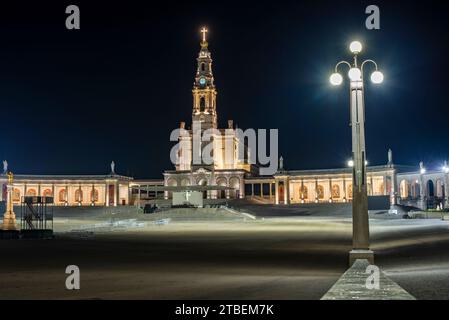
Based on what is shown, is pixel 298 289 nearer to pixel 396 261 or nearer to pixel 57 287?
pixel 57 287

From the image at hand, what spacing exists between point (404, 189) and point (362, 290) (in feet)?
335

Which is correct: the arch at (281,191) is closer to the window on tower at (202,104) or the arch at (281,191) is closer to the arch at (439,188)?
the window on tower at (202,104)

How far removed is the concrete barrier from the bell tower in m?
106

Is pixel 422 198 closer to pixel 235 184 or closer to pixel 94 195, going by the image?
pixel 235 184

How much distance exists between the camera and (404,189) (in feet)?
355

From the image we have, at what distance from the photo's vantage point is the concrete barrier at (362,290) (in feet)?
33.8

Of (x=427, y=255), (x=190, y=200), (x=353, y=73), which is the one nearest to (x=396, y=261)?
(x=427, y=255)

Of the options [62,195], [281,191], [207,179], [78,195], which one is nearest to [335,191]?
[281,191]

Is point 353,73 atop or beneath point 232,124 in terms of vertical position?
beneath

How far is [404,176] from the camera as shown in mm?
105438

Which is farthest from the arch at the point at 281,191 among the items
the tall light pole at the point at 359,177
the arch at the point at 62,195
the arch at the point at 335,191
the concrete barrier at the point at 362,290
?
the concrete barrier at the point at 362,290

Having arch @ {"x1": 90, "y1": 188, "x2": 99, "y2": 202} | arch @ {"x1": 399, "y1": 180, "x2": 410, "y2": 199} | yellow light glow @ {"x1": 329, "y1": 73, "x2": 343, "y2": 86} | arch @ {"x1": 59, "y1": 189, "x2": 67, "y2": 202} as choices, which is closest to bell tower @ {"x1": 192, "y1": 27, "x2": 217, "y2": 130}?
arch @ {"x1": 90, "y1": 188, "x2": 99, "y2": 202}

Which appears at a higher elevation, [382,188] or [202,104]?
[202,104]
